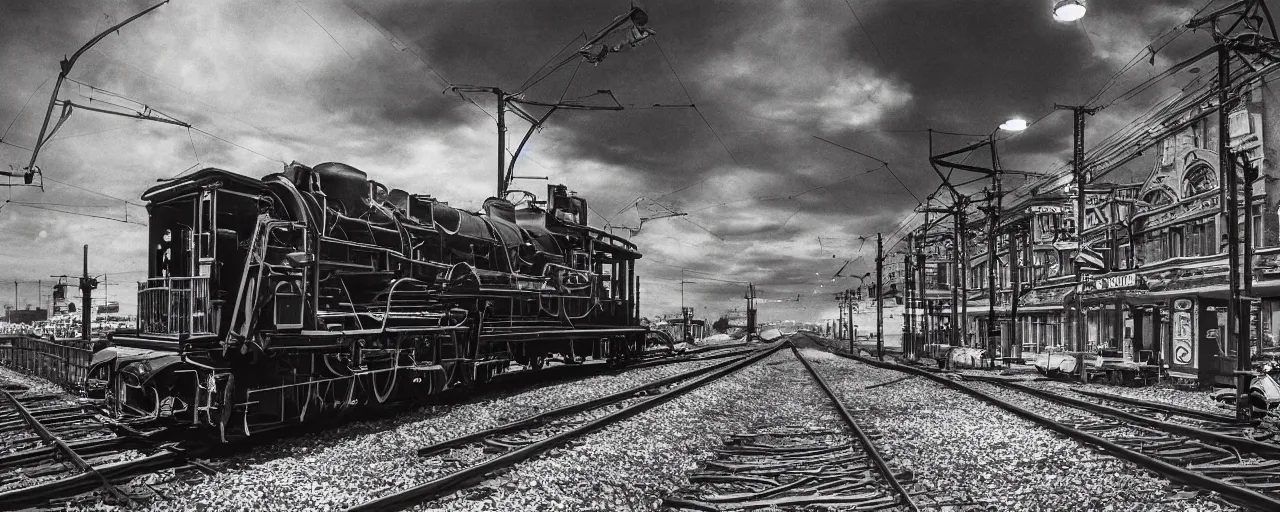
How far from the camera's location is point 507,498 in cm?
607

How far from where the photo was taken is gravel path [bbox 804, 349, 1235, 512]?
6.31 m

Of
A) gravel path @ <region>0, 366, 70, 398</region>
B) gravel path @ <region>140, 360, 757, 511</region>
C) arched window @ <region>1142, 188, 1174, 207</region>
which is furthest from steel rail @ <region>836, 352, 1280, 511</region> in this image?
arched window @ <region>1142, 188, 1174, 207</region>

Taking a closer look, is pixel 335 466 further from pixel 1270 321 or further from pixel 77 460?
pixel 1270 321

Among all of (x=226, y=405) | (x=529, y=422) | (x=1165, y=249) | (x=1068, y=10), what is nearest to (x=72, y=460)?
(x=226, y=405)

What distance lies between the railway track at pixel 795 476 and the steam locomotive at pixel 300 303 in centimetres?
490

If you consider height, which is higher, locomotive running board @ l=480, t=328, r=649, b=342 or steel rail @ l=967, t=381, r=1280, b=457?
locomotive running board @ l=480, t=328, r=649, b=342

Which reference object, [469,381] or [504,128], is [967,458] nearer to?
[469,381]

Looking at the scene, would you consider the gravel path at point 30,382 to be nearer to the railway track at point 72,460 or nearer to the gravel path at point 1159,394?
the railway track at point 72,460

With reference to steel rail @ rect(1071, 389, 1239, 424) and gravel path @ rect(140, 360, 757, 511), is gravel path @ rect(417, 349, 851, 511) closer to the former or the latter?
gravel path @ rect(140, 360, 757, 511)

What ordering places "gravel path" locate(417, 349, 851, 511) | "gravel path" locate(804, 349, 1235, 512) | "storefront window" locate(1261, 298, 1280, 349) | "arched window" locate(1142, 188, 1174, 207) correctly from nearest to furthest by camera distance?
"gravel path" locate(417, 349, 851, 511)
"gravel path" locate(804, 349, 1235, 512)
"storefront window" locate(1261, 298, 1280, 349)
"arched window" locate(1142, 188, 1174, 207)

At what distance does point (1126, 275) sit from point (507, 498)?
2003 cm

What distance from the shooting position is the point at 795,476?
23.5 feet

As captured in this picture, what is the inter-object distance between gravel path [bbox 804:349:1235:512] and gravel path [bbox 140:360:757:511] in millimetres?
4977

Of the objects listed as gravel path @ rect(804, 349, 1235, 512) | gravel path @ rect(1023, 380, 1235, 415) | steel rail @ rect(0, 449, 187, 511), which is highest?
steel rail @ rect(0, 449, 187, 511)
